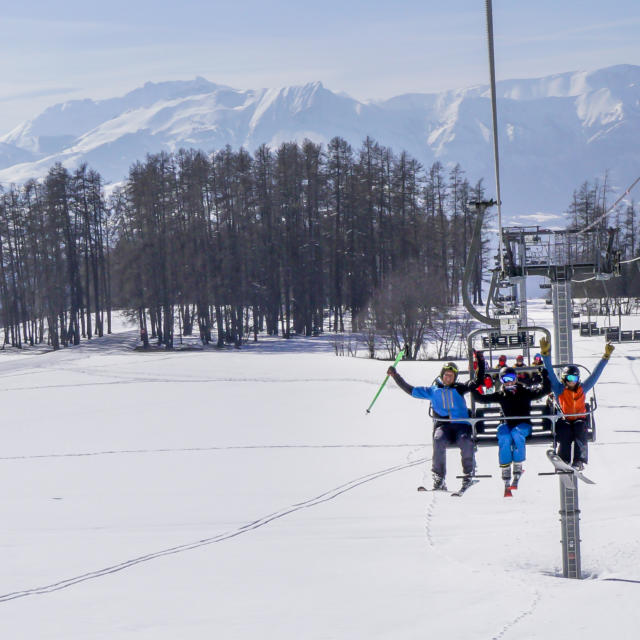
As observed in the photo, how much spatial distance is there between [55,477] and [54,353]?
34.2 meters

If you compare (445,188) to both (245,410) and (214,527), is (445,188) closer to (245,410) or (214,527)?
(245,410)

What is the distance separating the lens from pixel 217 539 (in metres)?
18.2

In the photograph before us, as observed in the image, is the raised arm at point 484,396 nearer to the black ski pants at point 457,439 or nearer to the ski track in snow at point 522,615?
the black ski pants at point 457,439

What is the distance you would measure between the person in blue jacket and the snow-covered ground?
216 cm

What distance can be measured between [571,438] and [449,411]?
1885mm

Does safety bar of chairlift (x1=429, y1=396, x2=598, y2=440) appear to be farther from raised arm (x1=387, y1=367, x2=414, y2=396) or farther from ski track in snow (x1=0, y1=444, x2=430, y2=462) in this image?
ski track in snow (x1=0, y1=444, x2=430, y2=462)

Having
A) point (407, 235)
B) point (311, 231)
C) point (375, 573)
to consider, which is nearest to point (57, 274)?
point (311, 231)

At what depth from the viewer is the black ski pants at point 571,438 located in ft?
44.9

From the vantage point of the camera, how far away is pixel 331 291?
69000 millimetres

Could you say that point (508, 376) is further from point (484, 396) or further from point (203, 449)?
point (203, 449)

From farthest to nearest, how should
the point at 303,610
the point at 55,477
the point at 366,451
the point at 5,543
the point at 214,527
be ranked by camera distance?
1. the point at 366,451
2. the point at 55,477
3. the point at 214,527
4. the point at 5,543
5. the point at 303,610

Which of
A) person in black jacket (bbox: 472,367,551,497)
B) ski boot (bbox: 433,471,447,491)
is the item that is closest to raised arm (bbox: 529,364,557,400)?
person in black jacket (bbox: 472,367,551,497)

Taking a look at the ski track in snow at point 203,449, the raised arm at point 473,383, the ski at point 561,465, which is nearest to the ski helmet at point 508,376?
the raised arm at point 473,383

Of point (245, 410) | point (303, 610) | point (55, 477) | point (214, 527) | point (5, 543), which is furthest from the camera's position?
point (245, 410)
